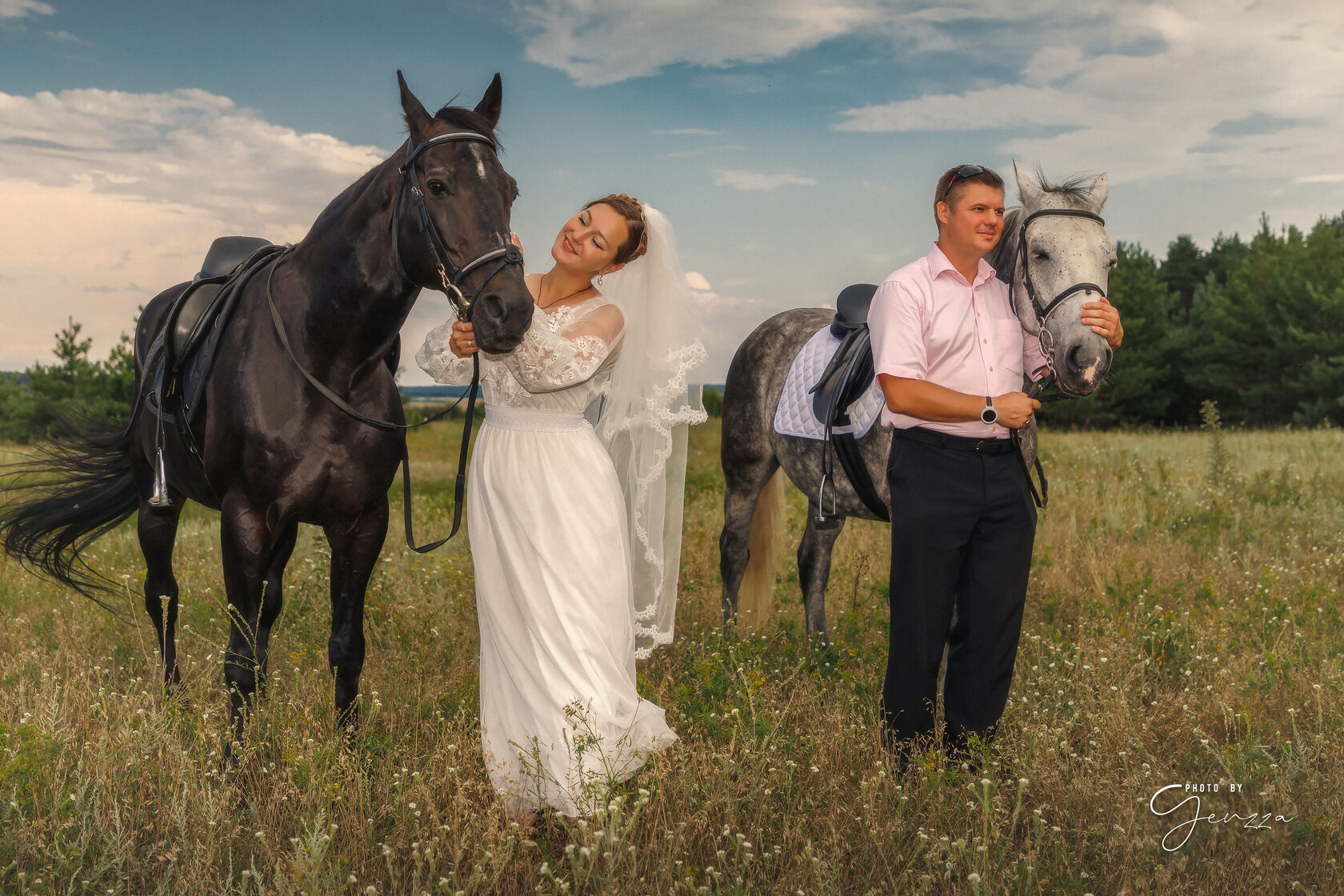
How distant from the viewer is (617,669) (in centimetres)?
338

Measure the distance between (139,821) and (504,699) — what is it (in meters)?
1.38

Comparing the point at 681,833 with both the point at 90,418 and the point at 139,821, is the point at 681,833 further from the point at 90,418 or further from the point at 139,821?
the point at 90,418

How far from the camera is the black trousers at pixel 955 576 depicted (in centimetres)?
335

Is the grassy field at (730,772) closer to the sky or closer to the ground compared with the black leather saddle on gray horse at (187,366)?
closer to the ground

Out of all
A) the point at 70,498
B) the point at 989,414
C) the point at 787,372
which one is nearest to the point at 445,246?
the point at 989,414

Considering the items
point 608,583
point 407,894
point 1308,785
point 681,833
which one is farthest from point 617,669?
point 1308,785

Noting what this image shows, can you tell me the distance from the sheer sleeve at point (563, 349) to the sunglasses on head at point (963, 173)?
1320 mm

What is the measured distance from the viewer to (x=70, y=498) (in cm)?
Answer: 562

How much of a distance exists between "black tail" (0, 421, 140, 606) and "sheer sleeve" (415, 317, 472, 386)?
311 cm

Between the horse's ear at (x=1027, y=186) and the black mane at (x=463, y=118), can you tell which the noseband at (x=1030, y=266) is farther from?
the black mane at (x=463, y=118)

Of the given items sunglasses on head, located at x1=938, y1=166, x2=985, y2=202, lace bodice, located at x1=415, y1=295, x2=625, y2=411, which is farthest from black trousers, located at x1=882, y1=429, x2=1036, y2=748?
lace bodice, located at x1=415, y1=295, x2=625, y2=411

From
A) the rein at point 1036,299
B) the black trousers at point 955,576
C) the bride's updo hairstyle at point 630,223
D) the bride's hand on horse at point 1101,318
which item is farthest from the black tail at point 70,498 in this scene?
the bride's hand on horse at point 1101,318

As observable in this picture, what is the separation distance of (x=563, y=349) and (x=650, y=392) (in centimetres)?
63

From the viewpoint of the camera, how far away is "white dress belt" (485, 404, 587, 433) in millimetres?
3336
